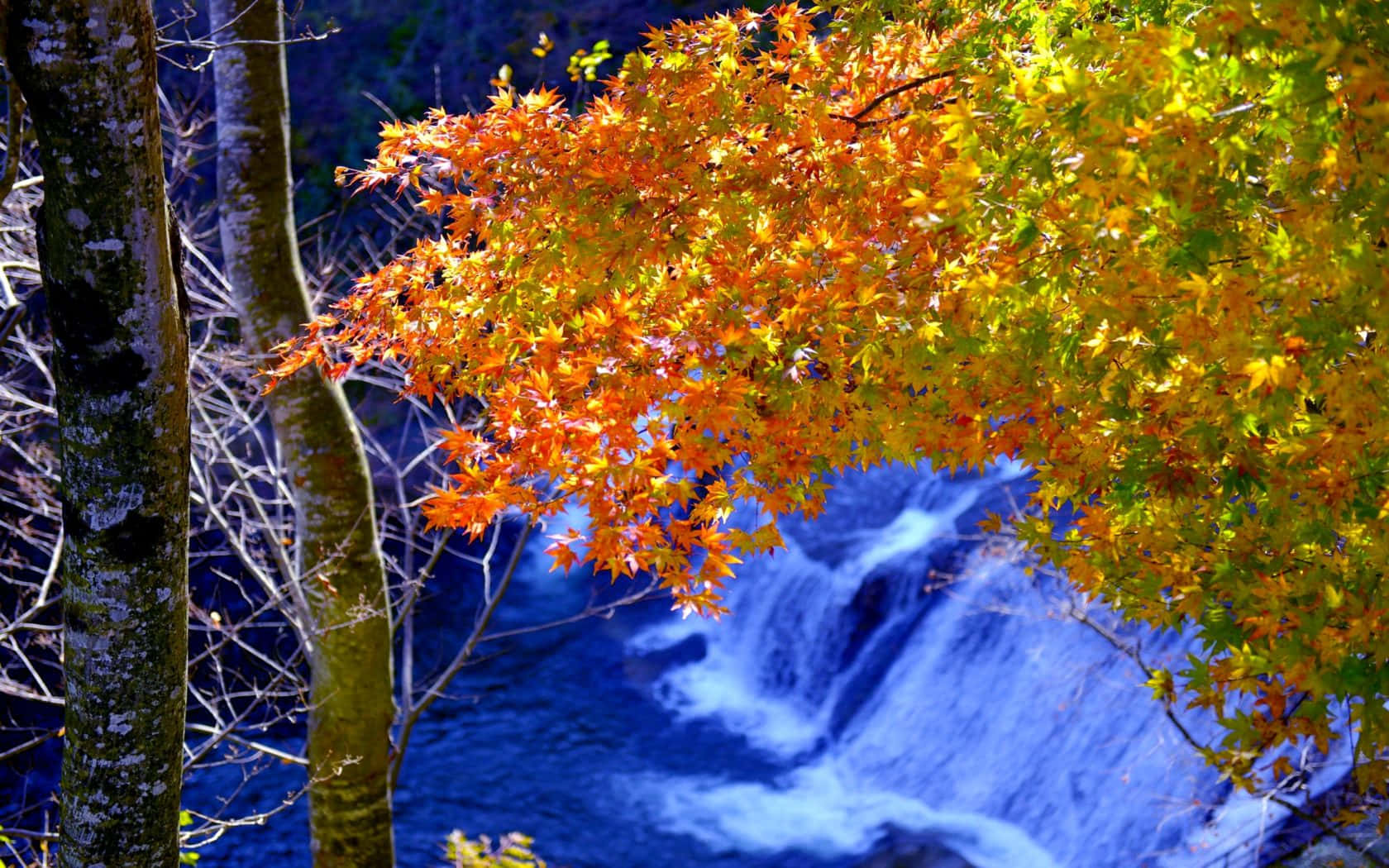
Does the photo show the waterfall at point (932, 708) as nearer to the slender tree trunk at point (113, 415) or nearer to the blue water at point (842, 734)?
the blue water at point (842, 734)

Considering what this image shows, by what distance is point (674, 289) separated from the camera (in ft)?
12.4

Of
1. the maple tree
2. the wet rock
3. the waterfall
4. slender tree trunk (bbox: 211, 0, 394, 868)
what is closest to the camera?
the maple tree

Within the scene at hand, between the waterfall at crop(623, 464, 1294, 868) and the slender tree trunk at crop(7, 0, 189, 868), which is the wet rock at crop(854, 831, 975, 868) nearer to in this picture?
the waterfall at crop(623, 464, 1294, 868)

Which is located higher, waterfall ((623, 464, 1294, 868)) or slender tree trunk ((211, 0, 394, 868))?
waterfall ((623, 464, 1294, 868))

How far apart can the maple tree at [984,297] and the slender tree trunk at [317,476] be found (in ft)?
3.64

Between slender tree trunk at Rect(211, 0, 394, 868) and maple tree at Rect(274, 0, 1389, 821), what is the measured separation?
1111 millimetres

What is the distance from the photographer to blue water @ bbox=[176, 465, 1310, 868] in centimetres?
900

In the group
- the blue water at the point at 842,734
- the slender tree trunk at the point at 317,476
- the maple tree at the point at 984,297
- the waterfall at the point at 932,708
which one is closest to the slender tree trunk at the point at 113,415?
the maple tree at the point at 984,297

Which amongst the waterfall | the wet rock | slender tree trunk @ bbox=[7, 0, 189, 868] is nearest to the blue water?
the waterfall

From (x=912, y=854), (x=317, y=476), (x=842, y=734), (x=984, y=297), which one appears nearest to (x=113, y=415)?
(x=984, y=297)

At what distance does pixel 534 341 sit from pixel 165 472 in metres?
1.40

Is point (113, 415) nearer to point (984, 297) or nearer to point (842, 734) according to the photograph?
point (984, 297)

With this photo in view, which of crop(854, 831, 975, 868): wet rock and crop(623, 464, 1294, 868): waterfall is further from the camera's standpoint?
crop(854, 831, 975, 868): wet rock

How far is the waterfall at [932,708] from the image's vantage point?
8773 millimetres
